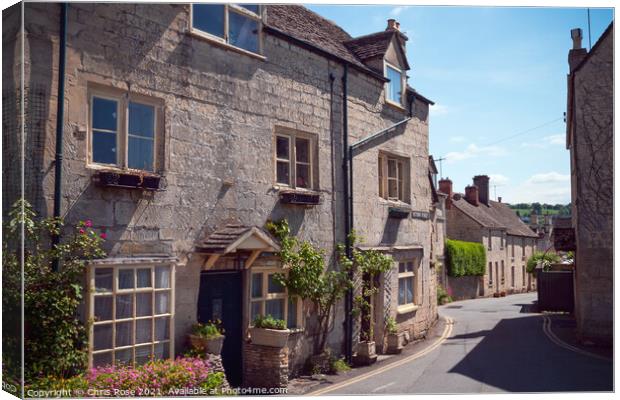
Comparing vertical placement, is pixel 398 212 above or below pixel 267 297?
above

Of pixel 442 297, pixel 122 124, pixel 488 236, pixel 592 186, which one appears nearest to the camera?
pixel 122 124

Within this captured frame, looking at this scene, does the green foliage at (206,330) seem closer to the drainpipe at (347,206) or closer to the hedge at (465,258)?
the drainpipe at (347,206)

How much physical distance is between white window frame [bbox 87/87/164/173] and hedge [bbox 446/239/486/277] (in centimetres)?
2426

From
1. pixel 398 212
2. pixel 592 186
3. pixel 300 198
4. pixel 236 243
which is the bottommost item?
pixel 236 243

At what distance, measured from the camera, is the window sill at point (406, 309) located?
13252 mm

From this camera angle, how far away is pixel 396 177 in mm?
13477

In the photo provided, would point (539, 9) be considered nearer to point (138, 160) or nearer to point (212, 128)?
point (212, 128)

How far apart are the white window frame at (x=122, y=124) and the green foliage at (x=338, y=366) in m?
5.18

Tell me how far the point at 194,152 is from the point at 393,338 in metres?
6.51

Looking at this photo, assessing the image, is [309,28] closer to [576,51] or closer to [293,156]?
[293,156]

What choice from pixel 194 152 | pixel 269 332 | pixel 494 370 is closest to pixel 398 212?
pixel 494 370

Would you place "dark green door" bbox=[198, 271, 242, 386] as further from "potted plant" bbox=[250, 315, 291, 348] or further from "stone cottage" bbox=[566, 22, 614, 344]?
"stone cottage" bbox=[566, 22, 614, 344]

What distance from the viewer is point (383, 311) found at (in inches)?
502

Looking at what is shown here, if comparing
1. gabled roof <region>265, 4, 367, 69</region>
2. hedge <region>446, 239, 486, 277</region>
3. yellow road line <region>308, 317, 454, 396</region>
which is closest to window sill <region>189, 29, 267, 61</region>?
gabled roof <region>265, 4, 367, 69</region>
